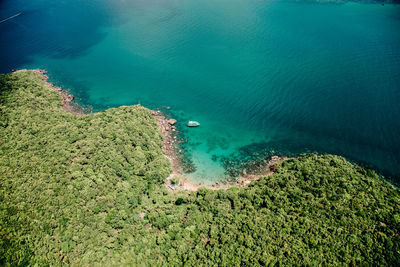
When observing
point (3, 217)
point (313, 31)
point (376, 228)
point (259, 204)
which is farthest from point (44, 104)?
point (313, 31)

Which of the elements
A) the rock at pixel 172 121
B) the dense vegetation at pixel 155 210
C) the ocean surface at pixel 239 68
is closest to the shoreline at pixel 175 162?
the rock at pixel 172 121

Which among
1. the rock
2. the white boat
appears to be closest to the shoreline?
the rock

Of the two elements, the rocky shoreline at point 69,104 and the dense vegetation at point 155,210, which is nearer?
the dense vegetation at point 155,210

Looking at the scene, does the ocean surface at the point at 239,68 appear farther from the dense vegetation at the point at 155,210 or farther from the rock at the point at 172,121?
the dense vegetation at the point at 155,210

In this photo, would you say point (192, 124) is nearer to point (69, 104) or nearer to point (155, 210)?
point (155, 210)

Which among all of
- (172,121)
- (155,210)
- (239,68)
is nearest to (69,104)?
(172,121)

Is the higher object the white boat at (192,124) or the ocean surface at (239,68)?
the ocean surface at (239,68)
